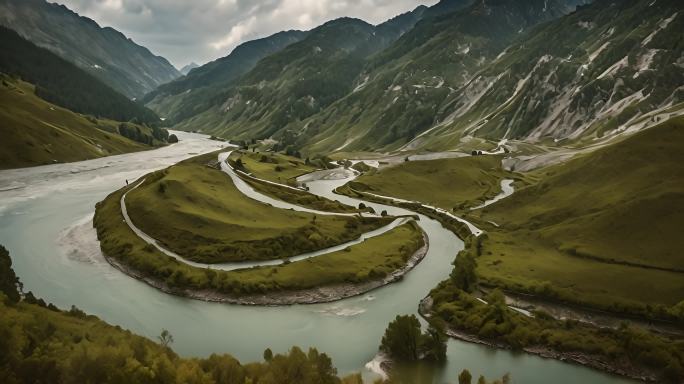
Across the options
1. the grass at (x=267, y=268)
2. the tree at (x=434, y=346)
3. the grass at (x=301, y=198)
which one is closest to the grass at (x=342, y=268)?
the grass at (x=267, y=268)

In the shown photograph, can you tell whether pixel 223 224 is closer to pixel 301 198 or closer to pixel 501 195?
pixel 301 198

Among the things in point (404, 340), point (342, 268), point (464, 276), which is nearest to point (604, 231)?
point (464, 276)

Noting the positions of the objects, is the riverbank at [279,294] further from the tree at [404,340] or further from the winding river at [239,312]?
the tree at [404,340]

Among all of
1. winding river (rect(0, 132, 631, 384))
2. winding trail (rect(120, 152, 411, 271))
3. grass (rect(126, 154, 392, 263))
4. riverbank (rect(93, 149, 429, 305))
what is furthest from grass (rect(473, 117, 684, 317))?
grass (rect(126, 154, 392, 263))

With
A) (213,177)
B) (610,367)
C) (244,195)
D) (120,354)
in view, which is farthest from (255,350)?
(213,177)

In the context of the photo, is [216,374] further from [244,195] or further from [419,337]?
[244,195]
